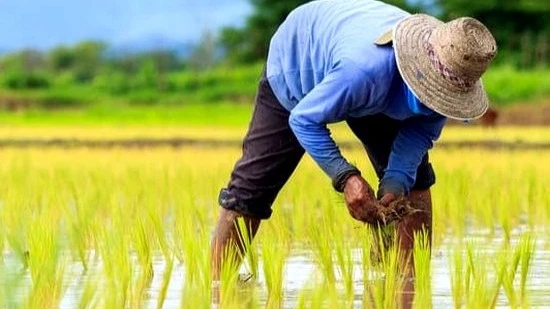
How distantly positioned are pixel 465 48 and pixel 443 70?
10cm

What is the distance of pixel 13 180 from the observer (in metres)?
7.98

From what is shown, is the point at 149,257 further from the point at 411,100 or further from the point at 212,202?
the point at 212,202

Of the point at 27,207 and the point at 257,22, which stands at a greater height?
the point at 27,207

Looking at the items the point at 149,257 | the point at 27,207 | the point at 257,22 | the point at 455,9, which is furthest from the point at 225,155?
the point at 257,22

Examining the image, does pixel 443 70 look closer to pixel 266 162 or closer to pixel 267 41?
pixel 266 162

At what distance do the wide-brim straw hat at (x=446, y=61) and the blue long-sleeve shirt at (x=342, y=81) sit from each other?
0.06 meters

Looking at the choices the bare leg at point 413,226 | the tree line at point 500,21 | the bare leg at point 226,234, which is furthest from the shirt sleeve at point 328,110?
the tree line at point 500,21

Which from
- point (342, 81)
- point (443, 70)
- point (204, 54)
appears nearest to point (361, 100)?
point (342, 81)

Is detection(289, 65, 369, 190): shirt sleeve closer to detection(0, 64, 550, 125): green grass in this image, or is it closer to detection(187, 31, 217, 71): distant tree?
detection(0, 64, 550, 125): green grass

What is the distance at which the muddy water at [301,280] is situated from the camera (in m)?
3.92

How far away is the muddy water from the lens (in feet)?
12.9

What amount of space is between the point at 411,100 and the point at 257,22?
31012 mm

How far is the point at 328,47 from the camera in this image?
4055 millimetres

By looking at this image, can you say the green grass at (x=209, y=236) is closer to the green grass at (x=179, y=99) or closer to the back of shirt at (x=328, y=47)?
the back of shirt at (x=328, y=47)
